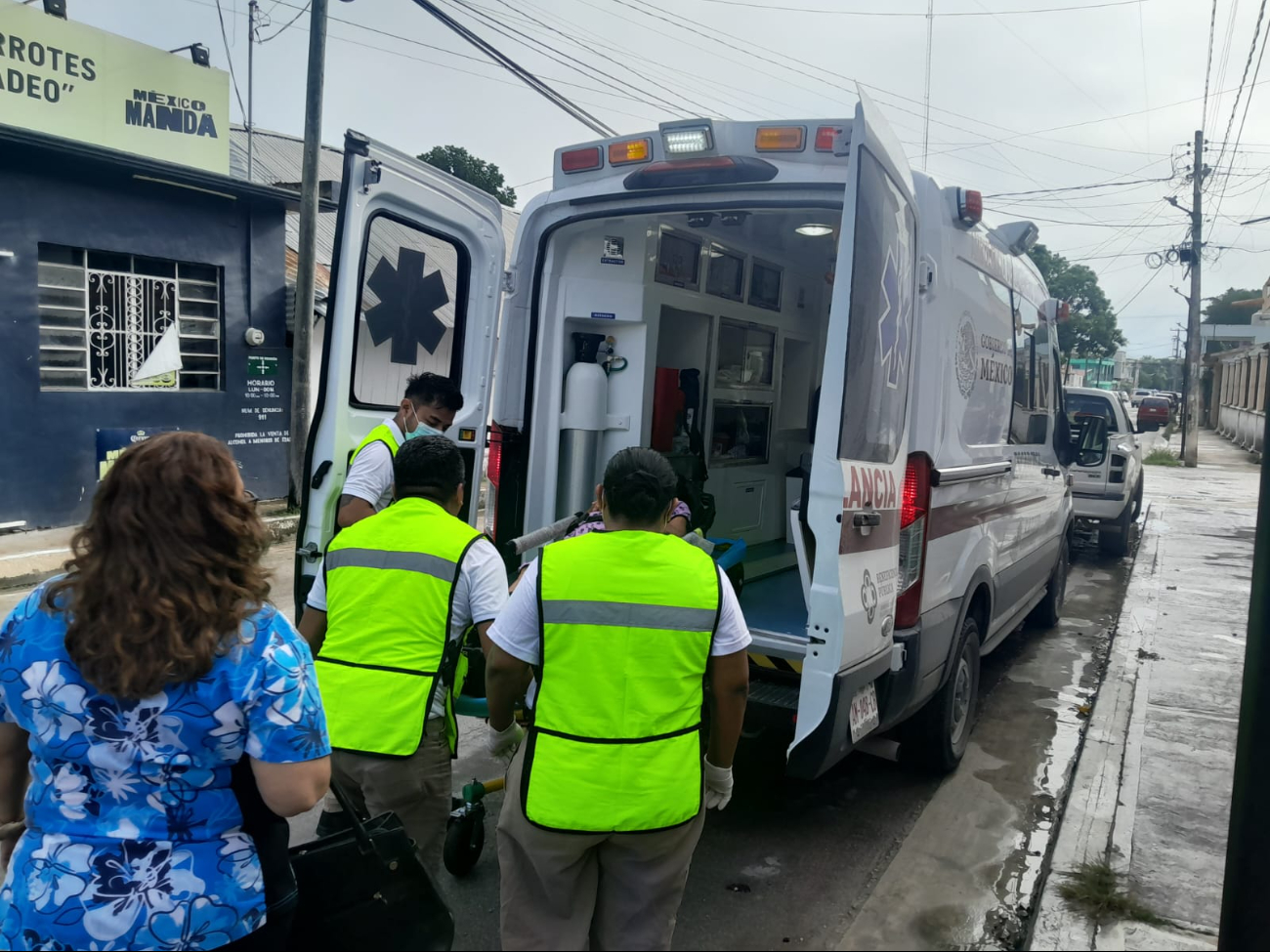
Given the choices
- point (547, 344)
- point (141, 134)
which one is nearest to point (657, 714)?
point (547, 344)

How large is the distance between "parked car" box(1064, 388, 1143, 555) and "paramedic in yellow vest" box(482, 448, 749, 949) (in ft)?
29.2

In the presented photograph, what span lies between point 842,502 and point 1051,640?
5199 millimetres

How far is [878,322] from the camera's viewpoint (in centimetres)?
332

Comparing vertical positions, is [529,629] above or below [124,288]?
below

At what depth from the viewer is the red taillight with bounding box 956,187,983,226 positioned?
4070 mm

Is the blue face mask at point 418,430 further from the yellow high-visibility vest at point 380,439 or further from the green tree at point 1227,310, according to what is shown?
the green tree at point 1227,310

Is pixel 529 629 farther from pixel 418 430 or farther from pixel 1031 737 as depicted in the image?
pixel 1031 737

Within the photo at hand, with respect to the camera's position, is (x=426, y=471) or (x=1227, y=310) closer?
(x=426, y=471)

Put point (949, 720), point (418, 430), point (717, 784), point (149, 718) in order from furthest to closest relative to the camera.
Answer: point (949, 720) → point (418, 430) → point (717, 784) → point (149, 718)

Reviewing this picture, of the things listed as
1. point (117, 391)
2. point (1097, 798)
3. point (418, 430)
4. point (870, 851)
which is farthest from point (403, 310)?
point (117, 391)

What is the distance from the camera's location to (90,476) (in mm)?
9984

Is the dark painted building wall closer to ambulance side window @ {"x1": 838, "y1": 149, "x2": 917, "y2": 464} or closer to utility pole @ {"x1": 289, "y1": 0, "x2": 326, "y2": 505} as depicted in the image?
utility pole @ {"x1": 289, "y1": 0, "x2": 326, "y2": 505}

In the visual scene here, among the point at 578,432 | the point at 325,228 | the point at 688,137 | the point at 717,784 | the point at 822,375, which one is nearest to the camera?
the point at 717,784

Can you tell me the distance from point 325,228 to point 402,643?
14.1m
